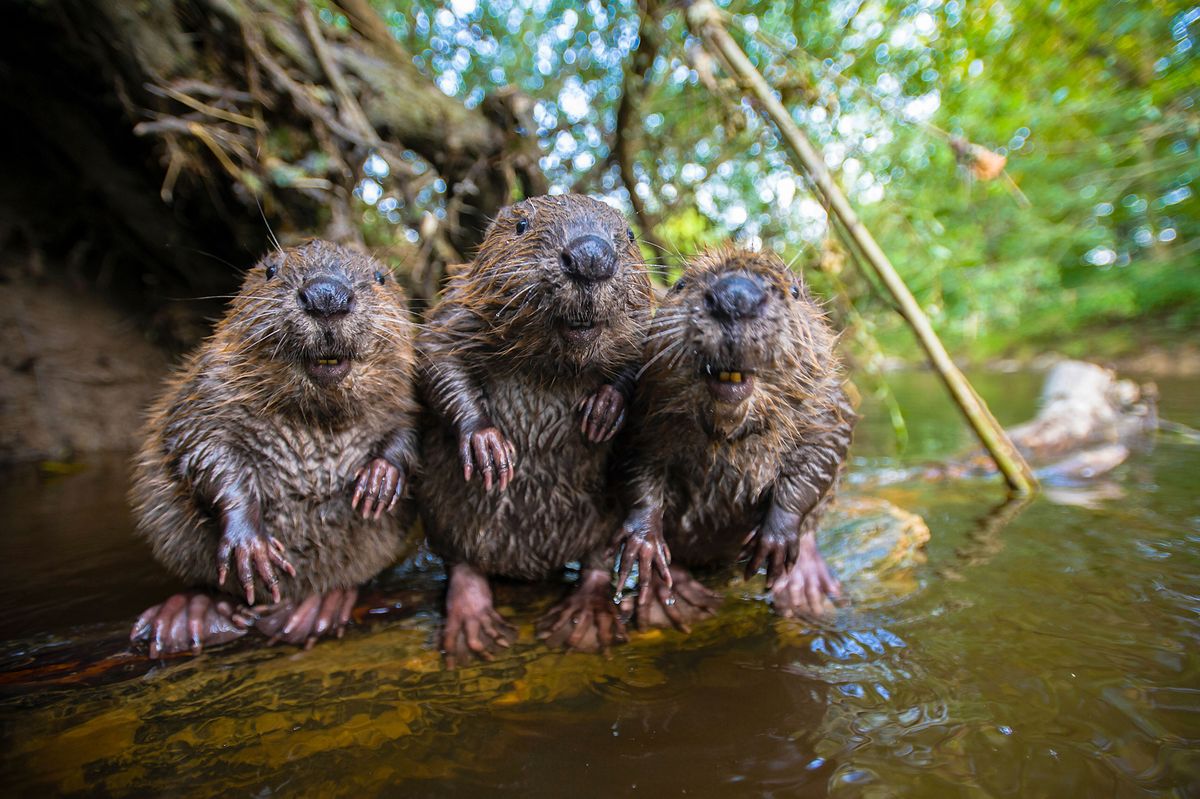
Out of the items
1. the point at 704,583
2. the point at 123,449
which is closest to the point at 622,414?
the point at 704,583

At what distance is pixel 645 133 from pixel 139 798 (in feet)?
23.6

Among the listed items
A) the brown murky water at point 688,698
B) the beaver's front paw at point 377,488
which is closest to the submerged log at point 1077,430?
the brown murky water at point 688,698

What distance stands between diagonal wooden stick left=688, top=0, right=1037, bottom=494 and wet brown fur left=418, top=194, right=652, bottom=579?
1615mm

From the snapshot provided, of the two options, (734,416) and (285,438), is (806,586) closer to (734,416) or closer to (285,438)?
(734,416)

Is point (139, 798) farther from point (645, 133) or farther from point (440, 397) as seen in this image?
point (645, 133)

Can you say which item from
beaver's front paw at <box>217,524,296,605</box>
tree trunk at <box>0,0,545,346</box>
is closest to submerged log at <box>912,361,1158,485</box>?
tree trunk at <box>0,0,545,346</box>

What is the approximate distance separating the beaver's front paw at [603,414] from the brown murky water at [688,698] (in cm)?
81

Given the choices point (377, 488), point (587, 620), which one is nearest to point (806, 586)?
point (587, 620)

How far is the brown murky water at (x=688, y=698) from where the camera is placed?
1603 millimetres

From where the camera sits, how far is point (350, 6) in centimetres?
508

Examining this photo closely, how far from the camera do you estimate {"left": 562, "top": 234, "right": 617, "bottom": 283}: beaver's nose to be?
2.22m

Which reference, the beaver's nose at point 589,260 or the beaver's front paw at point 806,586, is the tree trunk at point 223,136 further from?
the beaver's front paw at point 806,586

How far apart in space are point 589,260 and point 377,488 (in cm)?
118

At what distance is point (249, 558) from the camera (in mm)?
2275
